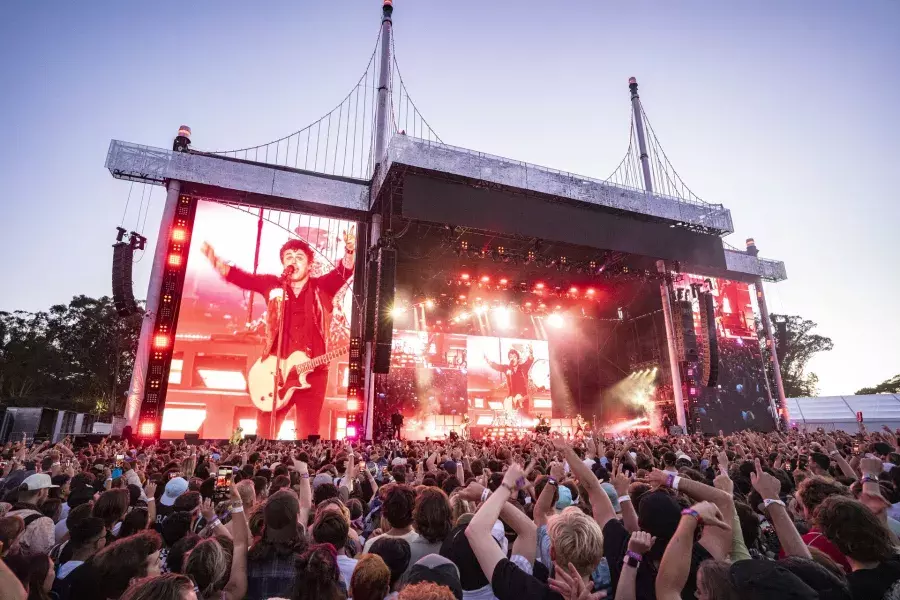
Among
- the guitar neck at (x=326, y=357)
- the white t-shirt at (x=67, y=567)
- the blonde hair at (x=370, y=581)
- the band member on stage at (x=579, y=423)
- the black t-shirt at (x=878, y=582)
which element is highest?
the guitar neck at (x=326, y=357)

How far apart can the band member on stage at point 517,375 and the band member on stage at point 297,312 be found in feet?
31.6

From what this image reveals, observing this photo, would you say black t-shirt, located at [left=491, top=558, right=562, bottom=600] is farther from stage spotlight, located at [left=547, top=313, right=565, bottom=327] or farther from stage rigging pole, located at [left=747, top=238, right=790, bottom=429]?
stage rigging pole, located at [left=747, top=238, right=790, bottom=429]

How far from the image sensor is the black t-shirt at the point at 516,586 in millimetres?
2064

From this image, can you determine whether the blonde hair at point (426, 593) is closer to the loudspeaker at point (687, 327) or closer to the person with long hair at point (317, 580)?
the person with long hair at point (317, 580)

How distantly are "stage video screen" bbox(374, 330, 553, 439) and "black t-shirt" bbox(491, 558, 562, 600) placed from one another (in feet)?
67.5

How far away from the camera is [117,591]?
2336 mm

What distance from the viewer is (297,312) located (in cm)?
1988

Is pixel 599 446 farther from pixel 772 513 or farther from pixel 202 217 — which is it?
pixel 202 217

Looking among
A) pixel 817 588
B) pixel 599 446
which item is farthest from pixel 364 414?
pixel 817 588

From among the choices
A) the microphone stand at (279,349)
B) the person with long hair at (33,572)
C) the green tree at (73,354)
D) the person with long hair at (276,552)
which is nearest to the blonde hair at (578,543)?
the person with long hair at (276,552)

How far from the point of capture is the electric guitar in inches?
740

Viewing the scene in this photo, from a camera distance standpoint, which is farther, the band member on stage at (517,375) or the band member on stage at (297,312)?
the band member on stage at (517,375)

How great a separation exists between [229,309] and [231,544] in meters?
18.1

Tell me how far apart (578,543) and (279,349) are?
61.4 feet
